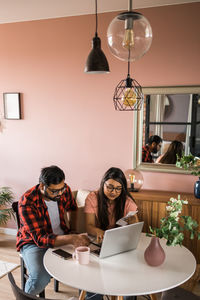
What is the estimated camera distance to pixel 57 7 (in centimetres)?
294

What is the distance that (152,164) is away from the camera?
3027 mm

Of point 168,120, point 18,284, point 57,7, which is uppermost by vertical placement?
point 57,7

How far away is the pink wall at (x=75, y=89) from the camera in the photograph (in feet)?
9.43

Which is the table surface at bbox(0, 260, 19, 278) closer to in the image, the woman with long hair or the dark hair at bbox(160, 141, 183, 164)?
the woman with long hair

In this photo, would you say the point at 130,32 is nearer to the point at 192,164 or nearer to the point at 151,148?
the point at 192,164

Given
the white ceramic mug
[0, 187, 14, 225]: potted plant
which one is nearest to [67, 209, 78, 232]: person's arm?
the white ceramic mug

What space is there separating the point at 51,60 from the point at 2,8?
70cm

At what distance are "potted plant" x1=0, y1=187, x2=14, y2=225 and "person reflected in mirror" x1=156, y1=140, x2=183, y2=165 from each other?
1824 mm

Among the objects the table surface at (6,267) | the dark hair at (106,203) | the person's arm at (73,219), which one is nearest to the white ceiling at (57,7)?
the dark hair at (106,203)

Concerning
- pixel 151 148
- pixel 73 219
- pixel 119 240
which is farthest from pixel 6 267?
pixel 151 148

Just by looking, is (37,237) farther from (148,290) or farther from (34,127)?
(34,127)

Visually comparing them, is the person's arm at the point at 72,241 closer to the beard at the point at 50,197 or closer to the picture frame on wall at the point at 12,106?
the beard at the point at 50,197

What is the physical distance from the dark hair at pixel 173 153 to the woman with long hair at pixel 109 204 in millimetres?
903

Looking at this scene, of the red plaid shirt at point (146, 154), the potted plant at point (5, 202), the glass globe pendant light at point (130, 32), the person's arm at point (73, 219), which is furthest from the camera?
the potted plant at point (5, 202)
